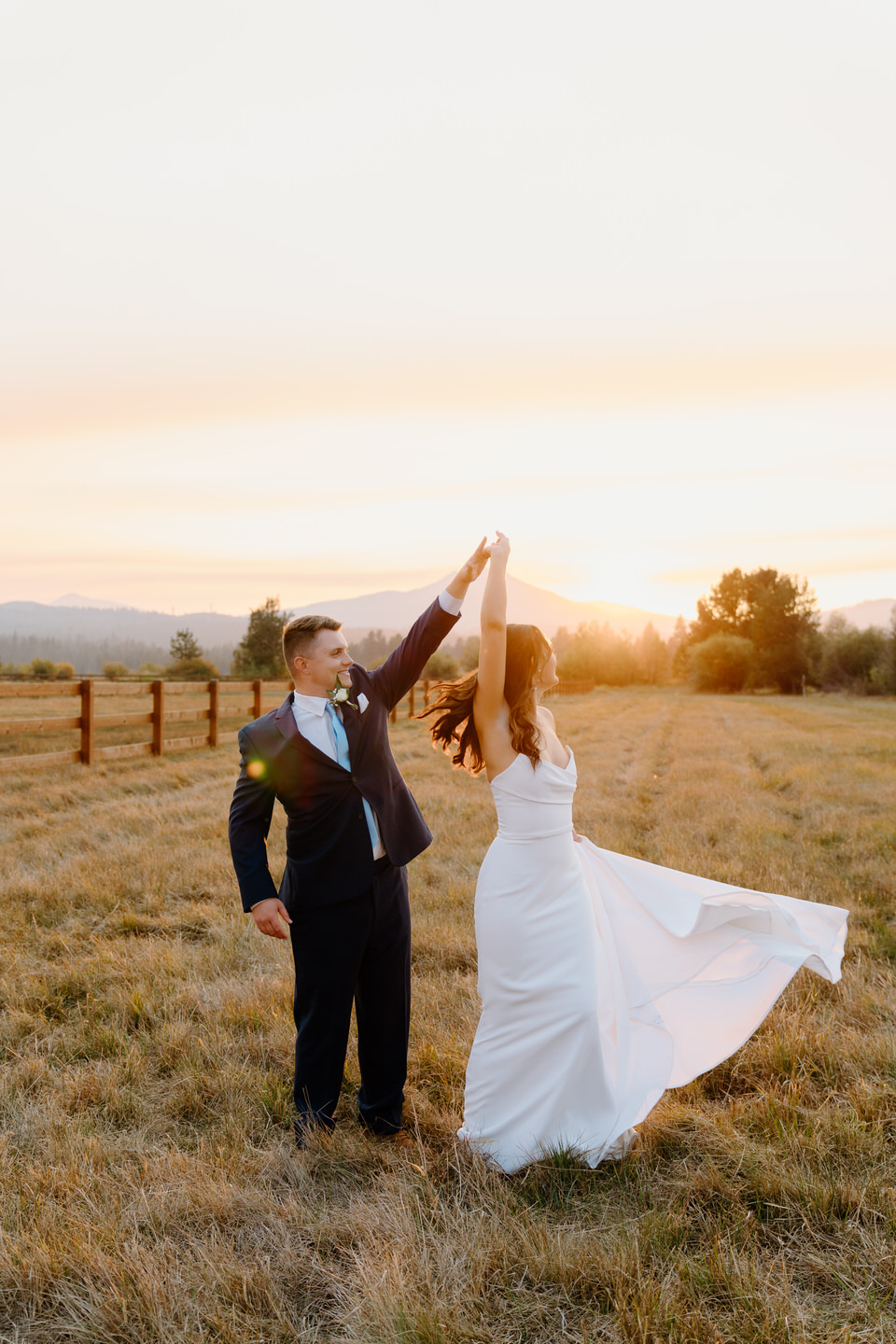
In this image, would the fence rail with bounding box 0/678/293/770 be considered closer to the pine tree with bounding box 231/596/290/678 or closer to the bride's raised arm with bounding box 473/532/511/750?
the bride's raised arm with bounding box 473/532/511/750

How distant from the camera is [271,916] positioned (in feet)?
11.9

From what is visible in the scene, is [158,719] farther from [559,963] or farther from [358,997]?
[559,963]

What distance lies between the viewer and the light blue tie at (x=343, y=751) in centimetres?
378

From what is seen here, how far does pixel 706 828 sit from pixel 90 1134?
25.8 ft

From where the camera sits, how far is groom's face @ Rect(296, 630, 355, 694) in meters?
3.75

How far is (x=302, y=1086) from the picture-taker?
3867 millimetres

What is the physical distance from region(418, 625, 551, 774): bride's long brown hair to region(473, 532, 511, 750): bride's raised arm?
8 centimetres

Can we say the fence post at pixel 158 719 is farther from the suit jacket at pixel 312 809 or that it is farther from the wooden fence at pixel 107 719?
the suit jacket at pixel 312 809

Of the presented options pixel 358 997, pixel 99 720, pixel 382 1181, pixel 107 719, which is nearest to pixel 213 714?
pixel 107 719

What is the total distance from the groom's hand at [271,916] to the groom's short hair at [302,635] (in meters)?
1.02

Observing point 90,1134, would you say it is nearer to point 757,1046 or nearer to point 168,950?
point 168,950

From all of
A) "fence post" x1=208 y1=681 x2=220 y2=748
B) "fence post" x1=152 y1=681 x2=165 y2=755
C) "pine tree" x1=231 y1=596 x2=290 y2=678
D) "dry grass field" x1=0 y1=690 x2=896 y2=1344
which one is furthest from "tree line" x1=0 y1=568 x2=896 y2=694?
"dry grass field" x1=0 y1=690 x2=896 y2=1344

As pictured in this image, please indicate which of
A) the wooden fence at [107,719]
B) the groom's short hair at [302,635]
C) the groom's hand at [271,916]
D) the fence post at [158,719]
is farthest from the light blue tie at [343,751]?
the fence post at [158,719]

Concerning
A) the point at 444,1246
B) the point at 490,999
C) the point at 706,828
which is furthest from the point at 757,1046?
the point at 706,828
